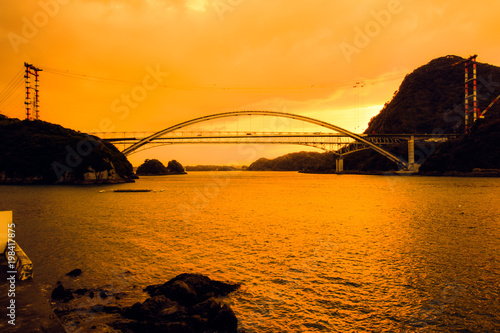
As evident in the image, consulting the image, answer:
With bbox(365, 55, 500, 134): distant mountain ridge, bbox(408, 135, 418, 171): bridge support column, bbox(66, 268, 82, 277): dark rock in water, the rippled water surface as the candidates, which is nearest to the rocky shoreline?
the rippled water surface

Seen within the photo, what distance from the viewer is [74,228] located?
1933 cm

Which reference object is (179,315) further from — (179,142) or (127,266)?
(179,142)

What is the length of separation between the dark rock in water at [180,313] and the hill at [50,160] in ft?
236

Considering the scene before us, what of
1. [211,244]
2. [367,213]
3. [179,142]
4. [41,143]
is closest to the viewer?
[211,244]

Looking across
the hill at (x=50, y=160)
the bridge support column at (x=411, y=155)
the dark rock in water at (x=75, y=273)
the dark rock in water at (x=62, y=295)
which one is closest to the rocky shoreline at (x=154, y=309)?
the dark rock in water at (x=62, y=295)

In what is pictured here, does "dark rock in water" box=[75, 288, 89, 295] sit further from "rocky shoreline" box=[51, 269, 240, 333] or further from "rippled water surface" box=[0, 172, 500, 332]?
"rippled water surface" box=[0, 172, 500, 332]

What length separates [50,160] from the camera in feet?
232

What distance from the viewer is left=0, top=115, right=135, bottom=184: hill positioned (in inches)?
2744

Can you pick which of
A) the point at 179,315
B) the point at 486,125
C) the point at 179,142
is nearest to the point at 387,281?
the point at 179,315

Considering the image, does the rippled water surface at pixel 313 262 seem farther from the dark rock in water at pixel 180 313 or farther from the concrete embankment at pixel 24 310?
the concrete embankment at pixel 24 310

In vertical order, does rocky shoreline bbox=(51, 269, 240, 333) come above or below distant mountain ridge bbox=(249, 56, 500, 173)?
below

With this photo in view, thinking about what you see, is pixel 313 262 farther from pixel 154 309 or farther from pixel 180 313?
pixel 154 309

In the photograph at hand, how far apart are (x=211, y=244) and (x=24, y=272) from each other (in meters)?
9.20

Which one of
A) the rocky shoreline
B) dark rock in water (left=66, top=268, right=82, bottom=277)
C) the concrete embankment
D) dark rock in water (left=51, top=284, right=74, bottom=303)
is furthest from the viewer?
dark rock in water (left=66, top=268, right=82, bottom=277)
